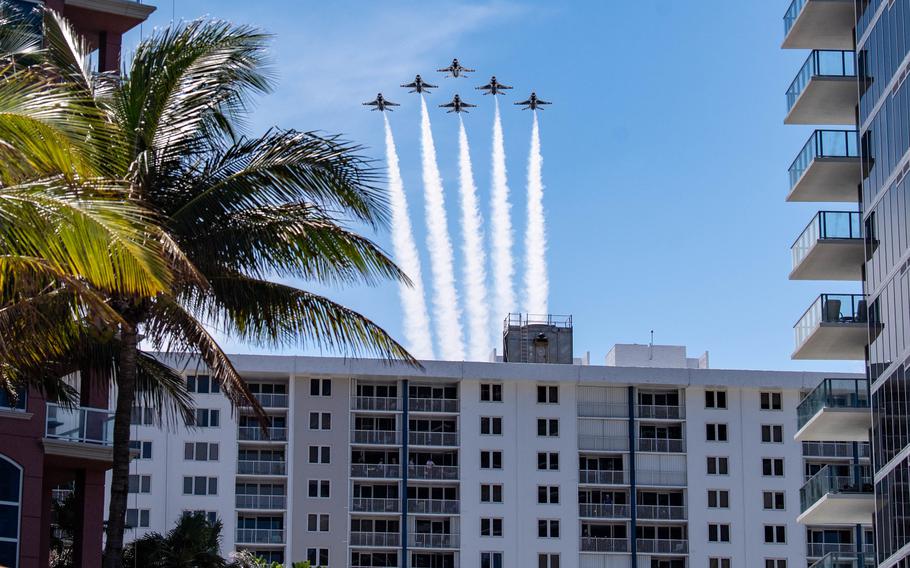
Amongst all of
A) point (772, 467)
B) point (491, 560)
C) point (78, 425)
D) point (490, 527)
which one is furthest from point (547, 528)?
point (78, 425)

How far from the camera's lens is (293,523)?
109 m

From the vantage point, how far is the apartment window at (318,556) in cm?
10869

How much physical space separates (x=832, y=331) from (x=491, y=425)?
58.6 m

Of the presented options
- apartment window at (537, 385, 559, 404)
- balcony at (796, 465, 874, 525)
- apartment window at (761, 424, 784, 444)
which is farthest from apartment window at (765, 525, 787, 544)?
balcony at (796, 465, 874, 525)

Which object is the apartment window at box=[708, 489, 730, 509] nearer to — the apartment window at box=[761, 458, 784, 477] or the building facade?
the building facade

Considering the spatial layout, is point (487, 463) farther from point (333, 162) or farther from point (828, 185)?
point (333, 162)

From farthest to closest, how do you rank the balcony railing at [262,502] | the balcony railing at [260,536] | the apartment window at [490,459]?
1. the apartment window at [490,459]
2. the balcony railing at [262,502]
3. the balcony railing at [260,536]

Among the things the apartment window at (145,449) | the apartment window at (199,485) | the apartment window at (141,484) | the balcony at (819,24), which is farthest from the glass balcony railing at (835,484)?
the apartment window at (145,449)

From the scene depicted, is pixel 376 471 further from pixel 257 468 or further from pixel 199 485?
pixel 199 485

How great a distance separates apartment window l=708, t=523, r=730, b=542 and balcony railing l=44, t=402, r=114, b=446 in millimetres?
71528

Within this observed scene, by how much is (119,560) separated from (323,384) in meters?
87.0

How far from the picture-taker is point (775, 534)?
111188 millimetres

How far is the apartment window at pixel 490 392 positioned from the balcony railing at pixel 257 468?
Result: 1426 centimetres

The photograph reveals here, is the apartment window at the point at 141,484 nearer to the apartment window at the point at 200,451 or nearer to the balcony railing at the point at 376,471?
the apartment window at the point at 200,451
